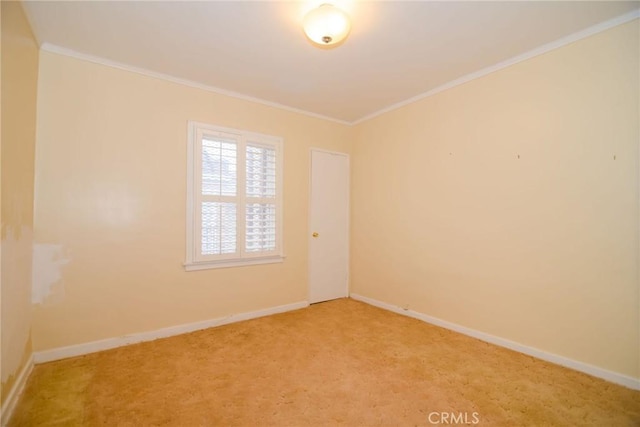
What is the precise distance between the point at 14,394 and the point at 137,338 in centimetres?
93

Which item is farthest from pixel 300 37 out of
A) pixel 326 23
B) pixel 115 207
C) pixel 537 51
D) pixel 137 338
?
pixel 137 338

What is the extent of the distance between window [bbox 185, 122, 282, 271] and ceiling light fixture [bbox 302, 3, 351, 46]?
1.63 metres

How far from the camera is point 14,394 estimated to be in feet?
6.05

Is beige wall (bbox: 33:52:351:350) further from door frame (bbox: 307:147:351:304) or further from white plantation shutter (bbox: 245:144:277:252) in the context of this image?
door frame (bbox: 307:147:351:304)

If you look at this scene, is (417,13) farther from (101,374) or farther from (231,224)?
(101,374)

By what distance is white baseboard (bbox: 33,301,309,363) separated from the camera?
2402 mm

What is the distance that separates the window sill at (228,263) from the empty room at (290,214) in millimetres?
28

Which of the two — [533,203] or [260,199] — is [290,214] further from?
[533,203]

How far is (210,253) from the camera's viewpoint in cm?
315

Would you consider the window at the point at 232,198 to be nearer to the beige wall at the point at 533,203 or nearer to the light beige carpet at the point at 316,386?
the light beige carpet at the point at 316,386

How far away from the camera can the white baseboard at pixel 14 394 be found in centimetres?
168

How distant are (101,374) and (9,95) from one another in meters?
2.01

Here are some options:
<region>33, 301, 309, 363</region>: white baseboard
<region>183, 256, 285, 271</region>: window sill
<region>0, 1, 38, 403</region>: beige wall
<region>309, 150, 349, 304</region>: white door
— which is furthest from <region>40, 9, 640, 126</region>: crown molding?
<region>33, 301, 309, 363</region>: white baseboard

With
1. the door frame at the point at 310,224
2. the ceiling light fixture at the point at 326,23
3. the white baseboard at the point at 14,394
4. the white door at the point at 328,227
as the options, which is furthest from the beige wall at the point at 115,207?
the ceiling light fixture at the point at 326,23
